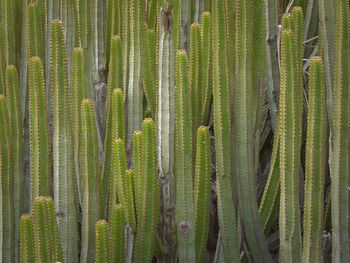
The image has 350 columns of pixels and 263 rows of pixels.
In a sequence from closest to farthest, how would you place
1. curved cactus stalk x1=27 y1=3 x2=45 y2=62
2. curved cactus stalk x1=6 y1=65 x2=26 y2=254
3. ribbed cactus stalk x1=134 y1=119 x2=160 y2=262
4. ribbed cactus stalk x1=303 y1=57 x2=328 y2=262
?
1. ribbed cactus stalk x1=303 y1=57 x2=328 y2=262
2. ribbed cactus stalk x1=134 y1=119 x2=160 y2=262
3. curved cactus stalk x1=6 y1=65 x2=26 y2=254
4. curved cactus stalk x1=27 y1=3 x2=45 y2=62

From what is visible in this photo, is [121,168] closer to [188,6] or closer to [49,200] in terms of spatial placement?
[49,200]

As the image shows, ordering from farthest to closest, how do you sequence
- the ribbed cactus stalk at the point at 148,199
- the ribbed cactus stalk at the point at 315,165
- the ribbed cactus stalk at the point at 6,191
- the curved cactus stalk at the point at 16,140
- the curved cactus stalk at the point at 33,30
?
the curved cactus stalk at the point at 33,30 < the curved cactus stalk at the point at 16,140 < the ribbed cactus stalk at the point at 6,191 < the ribbed cactus stalk at the point at 148,199 < the ribbed cactus stalk at the point at 315,165

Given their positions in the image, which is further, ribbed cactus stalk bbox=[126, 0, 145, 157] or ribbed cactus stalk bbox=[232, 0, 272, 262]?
ribbed cactus stalk bbox=[126, 0, 145, 157]

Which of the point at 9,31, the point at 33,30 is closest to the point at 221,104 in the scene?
the point at 33,30

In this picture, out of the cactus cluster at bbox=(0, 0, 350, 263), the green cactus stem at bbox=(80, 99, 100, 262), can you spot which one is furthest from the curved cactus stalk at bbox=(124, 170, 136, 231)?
A: the green cactus stem at bbox=(80, 99, 100, 262)

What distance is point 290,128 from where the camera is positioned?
5.62 feet

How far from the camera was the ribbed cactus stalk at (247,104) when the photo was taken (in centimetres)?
189

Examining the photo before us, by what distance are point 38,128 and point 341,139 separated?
34.4 inches

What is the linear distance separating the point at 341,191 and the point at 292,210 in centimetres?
14

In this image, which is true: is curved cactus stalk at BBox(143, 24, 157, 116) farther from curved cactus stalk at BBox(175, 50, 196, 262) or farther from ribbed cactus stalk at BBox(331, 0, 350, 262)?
ribbed cactus stalk at BBox(331, 0, 350, 262)

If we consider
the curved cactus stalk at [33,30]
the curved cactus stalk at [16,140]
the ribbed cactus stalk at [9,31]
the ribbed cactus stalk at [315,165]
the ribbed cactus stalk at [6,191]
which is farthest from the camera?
the ribbed cactus stalk at [9,31]

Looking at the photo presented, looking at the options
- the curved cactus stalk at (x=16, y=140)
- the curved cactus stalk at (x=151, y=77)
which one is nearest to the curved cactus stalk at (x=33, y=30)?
the curved cactus stalk at (x=16, y=140)

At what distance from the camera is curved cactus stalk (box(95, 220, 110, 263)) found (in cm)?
170

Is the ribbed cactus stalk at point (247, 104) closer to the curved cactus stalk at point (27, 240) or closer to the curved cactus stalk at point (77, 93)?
the curved cactus stalk at point (77, 93)
